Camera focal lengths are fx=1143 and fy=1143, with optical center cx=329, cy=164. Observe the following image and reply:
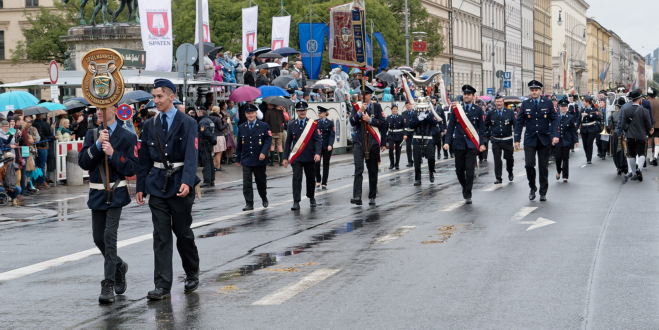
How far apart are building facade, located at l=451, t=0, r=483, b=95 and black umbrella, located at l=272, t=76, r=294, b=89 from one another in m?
65.1

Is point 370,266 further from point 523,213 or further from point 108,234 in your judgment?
point 523,213

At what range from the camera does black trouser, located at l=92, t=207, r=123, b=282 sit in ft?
31.3

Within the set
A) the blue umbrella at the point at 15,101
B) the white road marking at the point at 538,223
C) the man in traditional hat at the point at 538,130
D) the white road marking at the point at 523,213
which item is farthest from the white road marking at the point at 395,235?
the blue umbrella at the point at 15,101

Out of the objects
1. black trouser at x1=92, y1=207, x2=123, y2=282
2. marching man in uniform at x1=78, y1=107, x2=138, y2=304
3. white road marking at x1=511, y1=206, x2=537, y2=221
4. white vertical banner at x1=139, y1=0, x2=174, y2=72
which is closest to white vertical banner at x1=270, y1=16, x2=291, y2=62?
white vertical banner at x1=139, y1=0, x2=174, y2=72

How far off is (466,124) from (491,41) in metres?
99.8

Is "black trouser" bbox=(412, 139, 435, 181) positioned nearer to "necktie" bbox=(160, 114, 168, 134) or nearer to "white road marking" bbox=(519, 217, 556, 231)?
"white road marking" bbox=(519, 217, 556, 231)

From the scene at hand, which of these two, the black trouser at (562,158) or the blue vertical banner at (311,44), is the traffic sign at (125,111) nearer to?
the black trouser at (562,158)

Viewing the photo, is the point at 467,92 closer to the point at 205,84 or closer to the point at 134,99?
the point at 134,99

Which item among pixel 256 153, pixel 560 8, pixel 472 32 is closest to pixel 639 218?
pixel 256 153

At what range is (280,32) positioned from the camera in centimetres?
4025

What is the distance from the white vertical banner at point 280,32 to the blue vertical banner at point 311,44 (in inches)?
21.2

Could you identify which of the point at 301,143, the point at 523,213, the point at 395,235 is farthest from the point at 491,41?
the point at 395,235

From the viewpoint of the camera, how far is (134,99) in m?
26.3

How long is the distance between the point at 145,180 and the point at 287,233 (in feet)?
15.7
